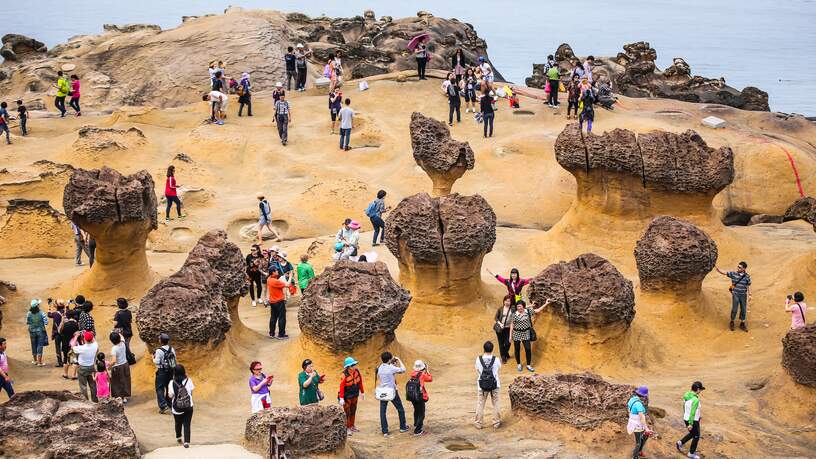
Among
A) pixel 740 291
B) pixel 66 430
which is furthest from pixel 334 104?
pixel 66 430

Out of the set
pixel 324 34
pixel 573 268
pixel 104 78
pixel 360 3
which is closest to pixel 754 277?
pixel 573 268

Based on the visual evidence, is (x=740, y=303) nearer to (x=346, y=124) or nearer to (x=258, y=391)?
(x=258, y=391)

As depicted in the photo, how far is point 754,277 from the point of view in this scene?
66.9 ft

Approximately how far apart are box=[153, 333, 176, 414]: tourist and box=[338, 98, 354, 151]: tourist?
14117 millimetres

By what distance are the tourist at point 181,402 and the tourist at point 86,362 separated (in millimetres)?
1819

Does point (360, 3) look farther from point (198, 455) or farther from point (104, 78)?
point (198, 455)

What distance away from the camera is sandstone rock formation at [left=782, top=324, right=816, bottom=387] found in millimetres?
14461

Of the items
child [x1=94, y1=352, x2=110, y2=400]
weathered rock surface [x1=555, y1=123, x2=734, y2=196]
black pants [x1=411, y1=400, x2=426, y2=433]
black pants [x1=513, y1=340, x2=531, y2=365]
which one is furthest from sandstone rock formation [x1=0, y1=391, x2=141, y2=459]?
weathered rock surface [x1=555, y1=123, x2=734, y2=196]

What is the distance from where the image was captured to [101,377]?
46.0 feet

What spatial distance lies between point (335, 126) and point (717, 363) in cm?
1440

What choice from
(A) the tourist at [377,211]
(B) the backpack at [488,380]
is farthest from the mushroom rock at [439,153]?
(B) the backpack at [488,380]

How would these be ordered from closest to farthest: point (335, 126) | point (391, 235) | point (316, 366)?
point (316, 366)
point (391, 235)
point (335, 126)

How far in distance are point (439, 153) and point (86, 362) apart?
1069cm

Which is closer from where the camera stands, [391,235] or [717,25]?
[391,235]
